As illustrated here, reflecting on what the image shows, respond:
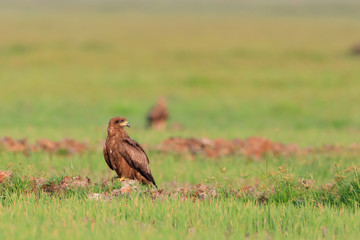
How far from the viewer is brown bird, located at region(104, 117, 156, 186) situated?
28.1 feet

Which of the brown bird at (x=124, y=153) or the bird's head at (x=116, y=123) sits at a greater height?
the bird's head at (x=116, y=123)

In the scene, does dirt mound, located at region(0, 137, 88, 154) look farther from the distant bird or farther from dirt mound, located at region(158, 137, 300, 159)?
the distant bird

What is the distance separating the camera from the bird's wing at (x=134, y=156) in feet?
28.1

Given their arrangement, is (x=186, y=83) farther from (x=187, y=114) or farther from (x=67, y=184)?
(x=67, y=184)

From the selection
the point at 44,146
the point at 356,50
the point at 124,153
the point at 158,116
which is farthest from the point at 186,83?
the point at 124,153

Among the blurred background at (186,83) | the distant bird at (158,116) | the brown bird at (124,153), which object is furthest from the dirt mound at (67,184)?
the distant bird at (158,116)

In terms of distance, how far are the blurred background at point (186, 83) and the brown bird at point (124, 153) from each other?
5.76 metres

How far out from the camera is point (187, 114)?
26594 mm

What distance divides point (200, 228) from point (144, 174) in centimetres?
257

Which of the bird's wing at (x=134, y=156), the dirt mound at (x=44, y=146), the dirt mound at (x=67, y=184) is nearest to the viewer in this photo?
the dirt mound at (x=67, y=184)

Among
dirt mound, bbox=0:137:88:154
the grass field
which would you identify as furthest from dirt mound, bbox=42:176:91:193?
dirt mound, bbox=0:137:88:154

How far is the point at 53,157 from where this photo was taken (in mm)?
12258

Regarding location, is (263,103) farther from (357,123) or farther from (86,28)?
(86,28)

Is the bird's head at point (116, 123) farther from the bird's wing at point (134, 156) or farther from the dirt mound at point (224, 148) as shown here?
the dirt mound at point (224, 148)
